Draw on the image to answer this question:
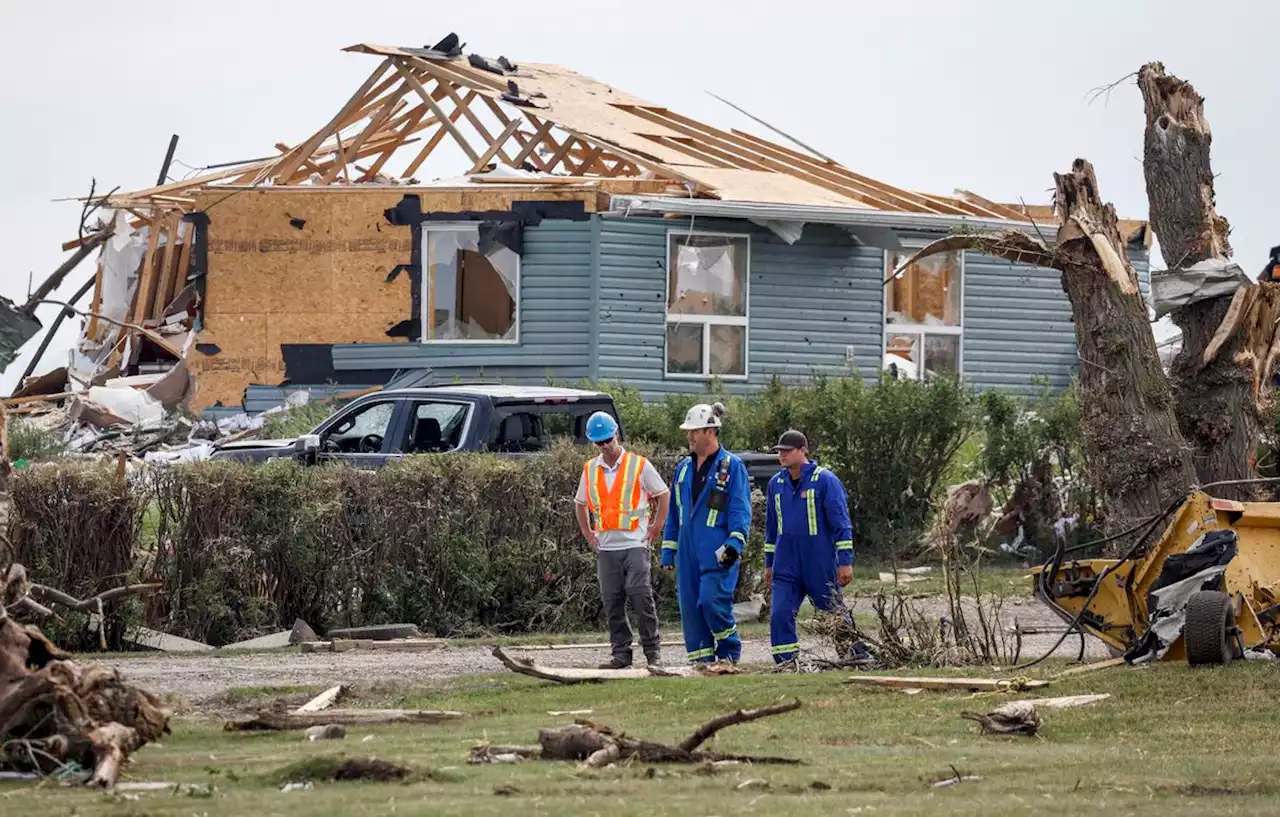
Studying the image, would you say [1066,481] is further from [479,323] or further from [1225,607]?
[1225,607]

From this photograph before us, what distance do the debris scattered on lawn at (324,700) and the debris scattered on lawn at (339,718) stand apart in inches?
6.8

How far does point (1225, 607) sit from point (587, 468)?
4244mm

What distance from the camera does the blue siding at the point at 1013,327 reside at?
2684 centimetres

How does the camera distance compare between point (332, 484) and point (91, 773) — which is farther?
point (332, 484)

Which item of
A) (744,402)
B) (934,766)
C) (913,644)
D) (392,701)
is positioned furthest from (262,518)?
(744,402)

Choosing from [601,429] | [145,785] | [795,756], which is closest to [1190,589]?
[601,429]

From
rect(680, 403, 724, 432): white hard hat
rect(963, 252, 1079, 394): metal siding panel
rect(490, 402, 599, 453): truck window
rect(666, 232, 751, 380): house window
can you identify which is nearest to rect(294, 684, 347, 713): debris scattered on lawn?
rect(680, 403, 724, 432): white hard hat

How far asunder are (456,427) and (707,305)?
8938mm

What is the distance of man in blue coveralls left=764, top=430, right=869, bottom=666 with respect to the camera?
1282 centimetres

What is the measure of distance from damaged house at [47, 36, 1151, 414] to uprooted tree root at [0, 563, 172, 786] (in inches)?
635

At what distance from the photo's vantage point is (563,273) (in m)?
24.8

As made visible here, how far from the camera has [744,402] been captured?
922 inches

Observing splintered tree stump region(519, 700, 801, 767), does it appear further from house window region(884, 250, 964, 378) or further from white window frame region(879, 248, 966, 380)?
house window region(884, 250, 964, 378)

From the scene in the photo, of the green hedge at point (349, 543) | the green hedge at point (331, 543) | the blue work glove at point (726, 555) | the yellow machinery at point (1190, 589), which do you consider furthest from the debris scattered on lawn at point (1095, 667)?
the green hedge at point (349, 543)
